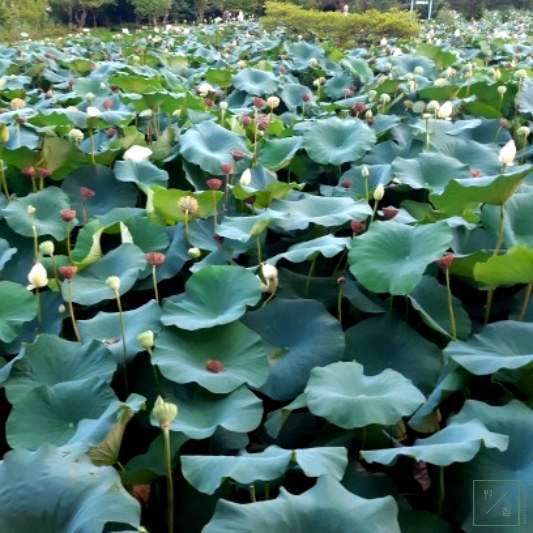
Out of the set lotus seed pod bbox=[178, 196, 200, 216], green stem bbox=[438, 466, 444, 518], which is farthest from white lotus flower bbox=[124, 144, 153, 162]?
green stem bbox=[438, 466, 444, 518]

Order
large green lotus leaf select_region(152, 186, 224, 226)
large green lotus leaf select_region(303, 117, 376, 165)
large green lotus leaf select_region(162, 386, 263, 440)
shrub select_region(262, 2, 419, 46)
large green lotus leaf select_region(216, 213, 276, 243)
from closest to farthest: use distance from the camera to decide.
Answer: large green lotus leaf select_region(162, 386, 263, 440) → large green lotus leaf select_region(216, 213, 276, 243) → large green lotus leaf select_region(152, 186, 224, 226) → large green lotus leaf select_region(303, 117, 376, 165) → shrub select_region(262, 2, 419, 46)

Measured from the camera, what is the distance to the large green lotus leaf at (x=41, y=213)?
1477 mm

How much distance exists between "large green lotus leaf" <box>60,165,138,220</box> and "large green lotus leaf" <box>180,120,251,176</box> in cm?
18

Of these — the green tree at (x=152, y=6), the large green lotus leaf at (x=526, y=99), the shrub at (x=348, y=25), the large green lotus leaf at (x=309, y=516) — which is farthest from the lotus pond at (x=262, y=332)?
the green tree at (x=152, y=6)

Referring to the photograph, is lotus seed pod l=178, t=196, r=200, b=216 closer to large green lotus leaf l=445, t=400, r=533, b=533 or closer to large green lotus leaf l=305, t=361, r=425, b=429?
large green lotus leaf l=305, t=361, r=425, b=429

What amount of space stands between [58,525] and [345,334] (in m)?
0.60

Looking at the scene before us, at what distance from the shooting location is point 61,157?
176 cm

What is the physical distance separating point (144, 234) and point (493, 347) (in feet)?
2.52

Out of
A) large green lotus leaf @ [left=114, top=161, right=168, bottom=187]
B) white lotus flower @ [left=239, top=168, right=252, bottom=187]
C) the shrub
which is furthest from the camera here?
the shrub

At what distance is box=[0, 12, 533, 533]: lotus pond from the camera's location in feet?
2.74

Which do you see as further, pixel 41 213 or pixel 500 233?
pixel 41 213

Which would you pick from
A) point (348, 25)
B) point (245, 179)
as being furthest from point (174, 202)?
point (348, 25)

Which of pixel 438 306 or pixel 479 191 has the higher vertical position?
pixel 479 191

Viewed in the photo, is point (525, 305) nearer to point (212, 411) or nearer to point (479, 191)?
point (479, 191)
